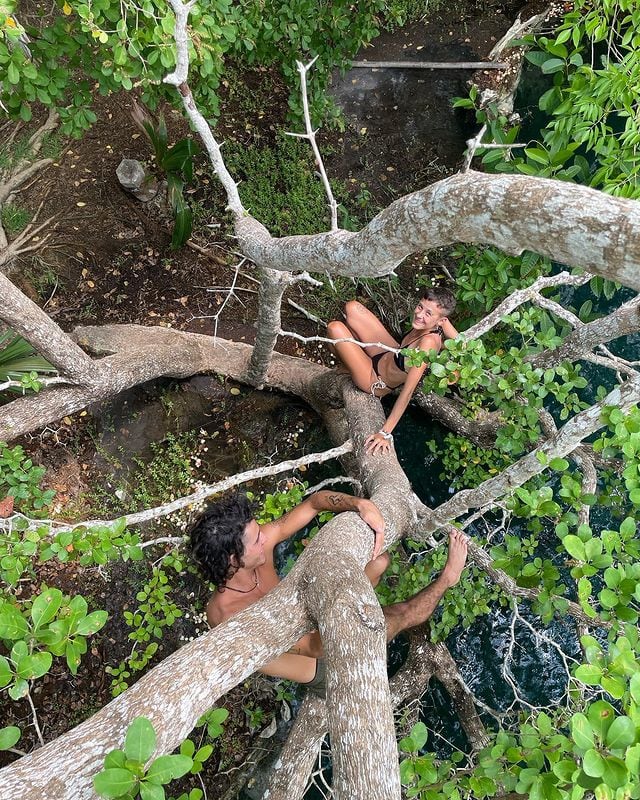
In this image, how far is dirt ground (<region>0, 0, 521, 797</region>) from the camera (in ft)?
13.0

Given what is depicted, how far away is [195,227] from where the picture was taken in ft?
15.9

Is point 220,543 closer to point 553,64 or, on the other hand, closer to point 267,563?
point 267,563

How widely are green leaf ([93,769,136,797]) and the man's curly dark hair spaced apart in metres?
1.33

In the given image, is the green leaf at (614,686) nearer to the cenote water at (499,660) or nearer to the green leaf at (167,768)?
the green leaf at (167,768)

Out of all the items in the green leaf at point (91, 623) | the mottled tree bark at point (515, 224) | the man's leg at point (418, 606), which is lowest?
the man's leg at point (418, 606)

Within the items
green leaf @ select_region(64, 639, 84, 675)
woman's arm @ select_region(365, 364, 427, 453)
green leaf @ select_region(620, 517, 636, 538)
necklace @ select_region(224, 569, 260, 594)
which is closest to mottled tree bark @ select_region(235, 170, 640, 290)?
green leaf @ select_region(620, 517, 636, 538)

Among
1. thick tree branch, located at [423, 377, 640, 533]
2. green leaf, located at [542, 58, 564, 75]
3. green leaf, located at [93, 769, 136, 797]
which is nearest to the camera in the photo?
green leaf, located at [93, 769, 136, 797]

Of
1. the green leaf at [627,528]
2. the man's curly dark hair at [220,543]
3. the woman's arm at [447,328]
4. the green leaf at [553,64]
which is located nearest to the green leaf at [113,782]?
the man's curly dark hair at [220,543]

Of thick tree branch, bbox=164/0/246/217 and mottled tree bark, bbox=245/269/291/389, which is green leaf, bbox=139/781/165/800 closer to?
mottled tree bark, bbox=245/269/291/389

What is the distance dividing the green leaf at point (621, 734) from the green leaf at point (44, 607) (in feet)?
4.70

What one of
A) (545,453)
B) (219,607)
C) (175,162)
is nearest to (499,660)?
(219,607)

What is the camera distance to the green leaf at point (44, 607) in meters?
1.46

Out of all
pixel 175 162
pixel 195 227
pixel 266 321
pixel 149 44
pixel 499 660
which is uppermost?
pixel 149 44

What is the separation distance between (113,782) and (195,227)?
446 cm
